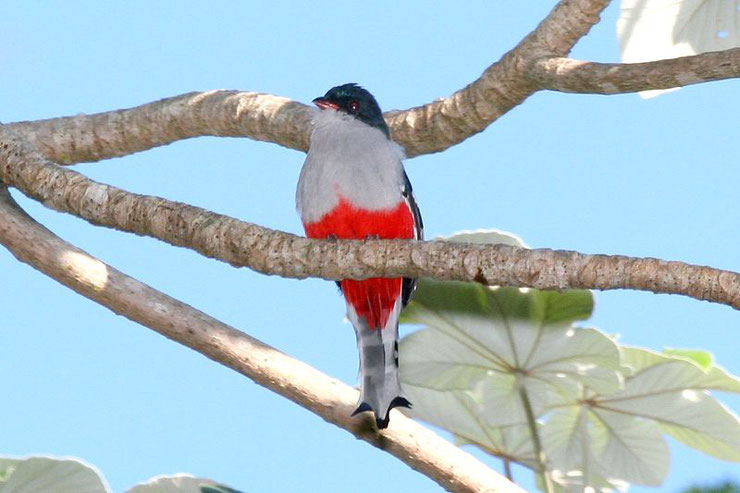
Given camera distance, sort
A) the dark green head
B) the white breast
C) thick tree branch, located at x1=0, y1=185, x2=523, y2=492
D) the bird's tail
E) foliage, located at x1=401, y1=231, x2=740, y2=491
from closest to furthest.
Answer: thick tree branch, located at x1=0, y1=185, x2=523, y2=492
the bird's tail
foliage, located at x1=401, y1=231, x2=740, y2=491
the white breast
the dark green head

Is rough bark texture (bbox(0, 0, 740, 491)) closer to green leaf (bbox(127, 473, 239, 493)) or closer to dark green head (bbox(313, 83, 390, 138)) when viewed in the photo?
dark green head (bbox(313, 83, 390, 138))

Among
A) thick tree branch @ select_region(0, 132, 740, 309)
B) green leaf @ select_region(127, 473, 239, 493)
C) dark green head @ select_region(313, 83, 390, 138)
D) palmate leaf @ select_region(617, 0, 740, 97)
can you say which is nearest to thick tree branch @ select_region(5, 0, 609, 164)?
dark green head @ select_region(313, 83, 390, 138)

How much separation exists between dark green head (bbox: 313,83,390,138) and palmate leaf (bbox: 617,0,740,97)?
3.42 ft

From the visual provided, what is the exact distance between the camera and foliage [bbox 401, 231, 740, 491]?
307 cm

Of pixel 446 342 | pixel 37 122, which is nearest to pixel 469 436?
pixel 446 342

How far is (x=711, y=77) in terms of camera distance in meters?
2.99

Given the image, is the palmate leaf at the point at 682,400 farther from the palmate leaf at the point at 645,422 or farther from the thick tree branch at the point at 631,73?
the thick tree branch at the point at 631,73

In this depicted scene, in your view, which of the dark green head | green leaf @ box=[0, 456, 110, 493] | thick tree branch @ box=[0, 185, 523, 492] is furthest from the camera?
the dark green head

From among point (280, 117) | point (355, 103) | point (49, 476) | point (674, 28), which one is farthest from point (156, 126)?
point (674, 28)

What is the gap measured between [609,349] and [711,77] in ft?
2.75

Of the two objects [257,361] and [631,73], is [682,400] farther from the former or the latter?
[257,361]

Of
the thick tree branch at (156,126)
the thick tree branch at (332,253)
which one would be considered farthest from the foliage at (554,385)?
the thick tree branch at (156,126)

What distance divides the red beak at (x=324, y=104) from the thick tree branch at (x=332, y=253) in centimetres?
101

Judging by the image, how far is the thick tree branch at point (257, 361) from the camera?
8.94ft
